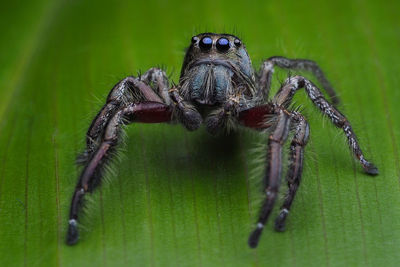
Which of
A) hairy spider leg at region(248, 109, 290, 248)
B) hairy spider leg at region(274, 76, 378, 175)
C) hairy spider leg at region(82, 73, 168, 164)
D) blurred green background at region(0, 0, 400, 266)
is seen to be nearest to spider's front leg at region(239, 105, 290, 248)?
hairy spider leg at region(248, 109, 290, 248)

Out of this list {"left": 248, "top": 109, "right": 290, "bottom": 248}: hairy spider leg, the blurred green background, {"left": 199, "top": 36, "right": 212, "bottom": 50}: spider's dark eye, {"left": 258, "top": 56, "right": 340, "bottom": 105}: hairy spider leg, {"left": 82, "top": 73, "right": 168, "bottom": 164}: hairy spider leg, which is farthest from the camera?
{"left": 258, "top": 56, "right": 340, "bottom": 105}: hairy spider leg

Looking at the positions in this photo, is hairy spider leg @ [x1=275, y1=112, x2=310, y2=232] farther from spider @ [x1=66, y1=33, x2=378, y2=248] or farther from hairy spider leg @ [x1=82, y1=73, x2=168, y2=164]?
hairy spider leg @ [x1=82, y1=73, x2=168, y2=164]

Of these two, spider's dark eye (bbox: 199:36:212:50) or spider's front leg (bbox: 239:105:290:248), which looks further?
spider's dark eye (bbox: 199:36:212:50)

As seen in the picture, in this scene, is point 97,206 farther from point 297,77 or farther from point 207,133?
point 297,77

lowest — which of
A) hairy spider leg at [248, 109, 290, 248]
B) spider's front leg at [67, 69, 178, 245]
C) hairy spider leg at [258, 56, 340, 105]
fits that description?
hairy spider leg at [248, 109, 290, 248]

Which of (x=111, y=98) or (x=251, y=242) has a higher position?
(x=111, y=98)

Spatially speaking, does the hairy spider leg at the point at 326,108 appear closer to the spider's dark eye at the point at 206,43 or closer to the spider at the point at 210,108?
the spider at the point at 210,108

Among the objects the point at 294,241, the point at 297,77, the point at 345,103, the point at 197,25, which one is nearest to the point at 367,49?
the point at 345,103

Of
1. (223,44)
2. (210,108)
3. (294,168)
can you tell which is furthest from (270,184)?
(223,44)
